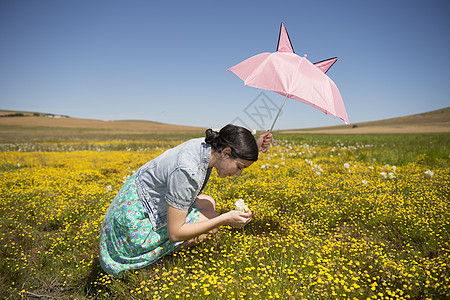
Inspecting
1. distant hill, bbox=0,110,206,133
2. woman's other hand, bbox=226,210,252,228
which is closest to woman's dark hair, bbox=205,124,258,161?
woman's other hand, bbox=226,210,252,228

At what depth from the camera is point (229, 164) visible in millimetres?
2441

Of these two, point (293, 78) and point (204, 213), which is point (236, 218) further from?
point (293, 78)

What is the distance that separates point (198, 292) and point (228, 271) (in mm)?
485

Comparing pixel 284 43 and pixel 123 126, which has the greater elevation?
pixel 123 126

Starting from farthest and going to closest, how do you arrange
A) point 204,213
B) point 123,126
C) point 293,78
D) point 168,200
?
1. point 123,126
2. point 204,213
3. point 293,78
4. point 168,200

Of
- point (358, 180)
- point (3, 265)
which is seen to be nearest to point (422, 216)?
point (358, 180)

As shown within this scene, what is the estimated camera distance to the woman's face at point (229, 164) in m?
2.41

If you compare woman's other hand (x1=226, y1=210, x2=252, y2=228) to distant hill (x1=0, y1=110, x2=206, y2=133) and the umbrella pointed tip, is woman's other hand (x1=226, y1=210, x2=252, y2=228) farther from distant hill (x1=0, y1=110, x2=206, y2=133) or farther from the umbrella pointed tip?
distant hill (x1=0, y1=110, x2=206, y2=133)

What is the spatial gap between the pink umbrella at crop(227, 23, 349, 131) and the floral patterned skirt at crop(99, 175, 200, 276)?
2.14 metres

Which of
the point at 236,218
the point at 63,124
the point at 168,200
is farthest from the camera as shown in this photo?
the point at 63,124

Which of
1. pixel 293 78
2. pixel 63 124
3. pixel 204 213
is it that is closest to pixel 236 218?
pixel 204 213

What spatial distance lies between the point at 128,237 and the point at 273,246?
1.83 meters

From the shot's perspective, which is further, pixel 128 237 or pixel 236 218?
pixel 236 218

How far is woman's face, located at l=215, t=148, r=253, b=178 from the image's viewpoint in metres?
2.41
